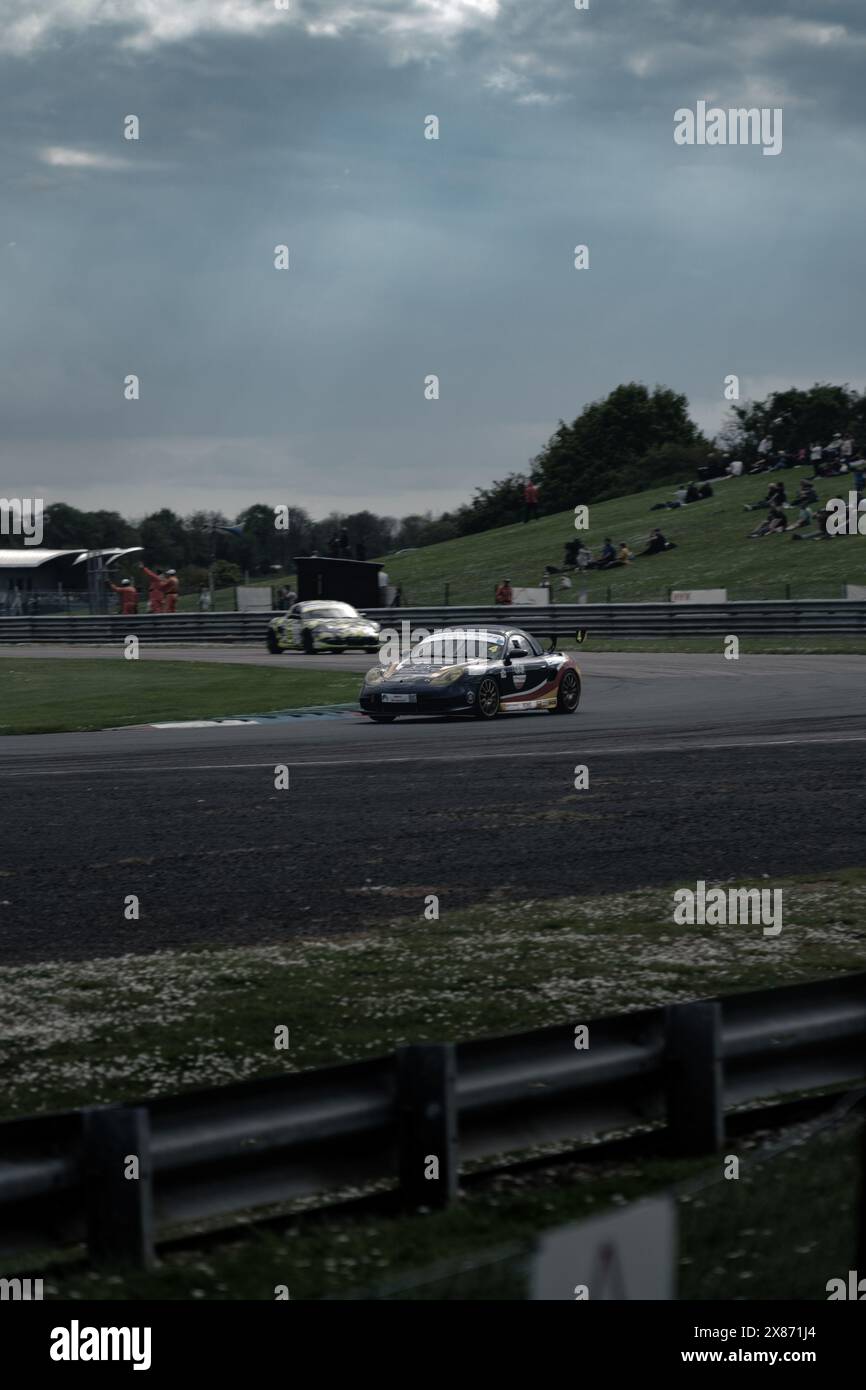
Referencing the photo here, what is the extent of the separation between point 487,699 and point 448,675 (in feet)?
2.15

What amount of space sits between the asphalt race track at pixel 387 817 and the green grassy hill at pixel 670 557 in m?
25.7

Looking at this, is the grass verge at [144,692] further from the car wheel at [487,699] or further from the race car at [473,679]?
the car wheel at [487,699]

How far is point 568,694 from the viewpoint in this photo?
68.7ft

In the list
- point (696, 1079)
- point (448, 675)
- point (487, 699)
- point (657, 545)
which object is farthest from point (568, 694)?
point (657, 545)

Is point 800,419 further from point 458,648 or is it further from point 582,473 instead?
point 458,648

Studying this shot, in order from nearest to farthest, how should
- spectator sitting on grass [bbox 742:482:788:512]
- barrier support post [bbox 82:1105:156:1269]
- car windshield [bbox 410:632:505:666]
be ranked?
barrier support post [bbox 82:1105:156:1269] → car windshield [bbox 410:632:505:666] → spectator sitting on grass [bbox 742:482:788:512]

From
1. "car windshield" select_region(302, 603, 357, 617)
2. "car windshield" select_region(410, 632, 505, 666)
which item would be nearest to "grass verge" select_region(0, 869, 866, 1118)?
"car windshield" select_region(410, 632, 505, 666)

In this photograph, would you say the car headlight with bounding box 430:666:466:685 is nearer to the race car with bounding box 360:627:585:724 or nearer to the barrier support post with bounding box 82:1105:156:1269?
the race car with bounding box 360:627:585:724

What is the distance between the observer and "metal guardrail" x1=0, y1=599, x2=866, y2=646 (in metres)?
37.2

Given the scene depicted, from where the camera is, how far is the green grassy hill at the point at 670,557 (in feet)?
155

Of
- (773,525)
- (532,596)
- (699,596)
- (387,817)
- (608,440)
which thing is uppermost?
(608,440)

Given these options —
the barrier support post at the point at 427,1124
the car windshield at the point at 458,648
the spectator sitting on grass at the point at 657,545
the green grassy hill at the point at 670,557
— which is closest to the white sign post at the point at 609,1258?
the barrier support post at the point at 427,1124

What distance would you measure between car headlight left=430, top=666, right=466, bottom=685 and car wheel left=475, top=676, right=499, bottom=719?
0.32 m

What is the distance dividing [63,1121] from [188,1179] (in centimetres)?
37
